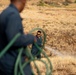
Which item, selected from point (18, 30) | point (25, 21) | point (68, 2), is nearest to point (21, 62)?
point (18, 30)

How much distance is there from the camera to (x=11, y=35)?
9.39 feet

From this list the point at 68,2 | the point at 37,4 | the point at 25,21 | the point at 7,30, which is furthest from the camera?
the point at 68,2

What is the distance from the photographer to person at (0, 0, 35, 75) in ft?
9.37

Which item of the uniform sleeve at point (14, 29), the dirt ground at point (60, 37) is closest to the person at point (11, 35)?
the uniform sleeve at point (14, 29)

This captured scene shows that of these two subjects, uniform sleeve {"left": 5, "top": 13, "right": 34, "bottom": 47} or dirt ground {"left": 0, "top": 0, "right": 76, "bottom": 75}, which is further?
dirt ground {"left": 0, "top": 0, "right": 76, "bottom": 75}

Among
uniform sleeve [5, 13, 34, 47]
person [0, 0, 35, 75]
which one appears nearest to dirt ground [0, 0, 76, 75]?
person [0, 0, 35, 75]

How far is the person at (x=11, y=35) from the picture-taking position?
9.37 ft

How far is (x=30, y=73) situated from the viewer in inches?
125

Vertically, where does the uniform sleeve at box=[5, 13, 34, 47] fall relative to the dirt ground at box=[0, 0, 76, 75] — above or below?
above

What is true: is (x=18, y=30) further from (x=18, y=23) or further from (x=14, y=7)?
(x=14, y=7)

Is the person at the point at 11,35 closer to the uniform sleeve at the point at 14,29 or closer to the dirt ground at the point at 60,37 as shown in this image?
the uniform sleeve at the point at 14,29

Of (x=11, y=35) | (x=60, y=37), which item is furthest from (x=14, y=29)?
(x=60, y=37)

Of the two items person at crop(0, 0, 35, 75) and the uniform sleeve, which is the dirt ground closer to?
person at crop(0, 0, 35, 75)

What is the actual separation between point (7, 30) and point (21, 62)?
45 centimetres
